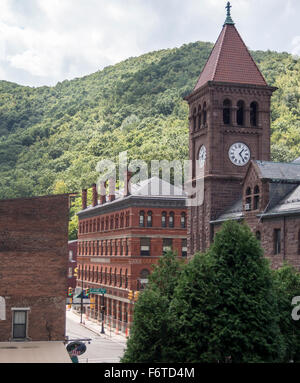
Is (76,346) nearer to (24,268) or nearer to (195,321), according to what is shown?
(24,268)

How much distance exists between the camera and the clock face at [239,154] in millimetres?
49500

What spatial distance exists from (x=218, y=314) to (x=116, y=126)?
139 metres

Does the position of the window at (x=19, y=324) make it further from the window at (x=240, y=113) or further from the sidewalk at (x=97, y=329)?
the window at (x=240, y=113)

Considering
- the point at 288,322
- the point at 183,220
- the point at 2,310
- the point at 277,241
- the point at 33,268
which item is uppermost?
the point at 183,220

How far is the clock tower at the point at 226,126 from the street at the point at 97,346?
37.1ft

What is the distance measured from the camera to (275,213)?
125ft

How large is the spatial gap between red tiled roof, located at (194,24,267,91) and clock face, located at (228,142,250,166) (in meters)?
5.34

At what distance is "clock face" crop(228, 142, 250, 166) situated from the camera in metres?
49.5

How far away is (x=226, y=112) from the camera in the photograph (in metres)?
50.2

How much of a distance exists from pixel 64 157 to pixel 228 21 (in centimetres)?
9858

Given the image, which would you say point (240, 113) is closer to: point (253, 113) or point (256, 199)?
point (253, 113)

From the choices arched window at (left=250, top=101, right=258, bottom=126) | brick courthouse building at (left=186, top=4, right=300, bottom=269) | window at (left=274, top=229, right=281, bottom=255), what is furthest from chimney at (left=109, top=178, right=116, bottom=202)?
window at (left=274, top=229, right=281, bottom=255)

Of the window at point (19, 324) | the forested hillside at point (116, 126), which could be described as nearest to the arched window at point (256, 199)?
the window at point (19, 324)

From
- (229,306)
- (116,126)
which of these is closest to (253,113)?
(229,306)
